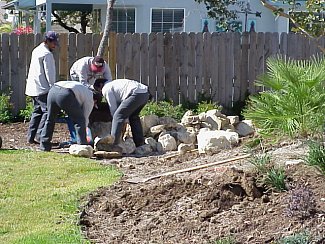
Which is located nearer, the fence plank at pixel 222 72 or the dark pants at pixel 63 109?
the dark pants at pixel 63 109

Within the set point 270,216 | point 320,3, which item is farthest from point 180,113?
point 270,216

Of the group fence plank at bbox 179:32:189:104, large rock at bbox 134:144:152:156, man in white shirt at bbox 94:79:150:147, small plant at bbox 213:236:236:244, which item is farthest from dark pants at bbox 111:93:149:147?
small plant at bbox 213:236:236:244

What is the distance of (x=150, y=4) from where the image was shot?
2661 cm

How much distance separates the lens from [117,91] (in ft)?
39.2

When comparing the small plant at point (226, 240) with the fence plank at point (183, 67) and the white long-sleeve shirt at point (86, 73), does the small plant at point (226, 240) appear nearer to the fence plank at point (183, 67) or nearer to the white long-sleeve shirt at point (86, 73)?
the white long-sleeve shirt at point (86, 73)

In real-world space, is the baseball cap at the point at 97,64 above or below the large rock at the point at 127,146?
above

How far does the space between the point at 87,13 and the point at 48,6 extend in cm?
404

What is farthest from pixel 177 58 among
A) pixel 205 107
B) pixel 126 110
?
pixel 126 110

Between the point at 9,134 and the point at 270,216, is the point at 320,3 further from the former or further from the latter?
the point at 9,134

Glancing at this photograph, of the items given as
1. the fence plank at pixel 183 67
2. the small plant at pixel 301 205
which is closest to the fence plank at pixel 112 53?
the fence plank at pixel 183 67

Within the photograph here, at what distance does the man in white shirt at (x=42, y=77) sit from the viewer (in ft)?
40.6

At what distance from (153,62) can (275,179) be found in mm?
8903

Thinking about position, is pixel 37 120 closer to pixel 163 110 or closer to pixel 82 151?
pixel 82 151

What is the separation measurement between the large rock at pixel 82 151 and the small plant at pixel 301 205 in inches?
210
